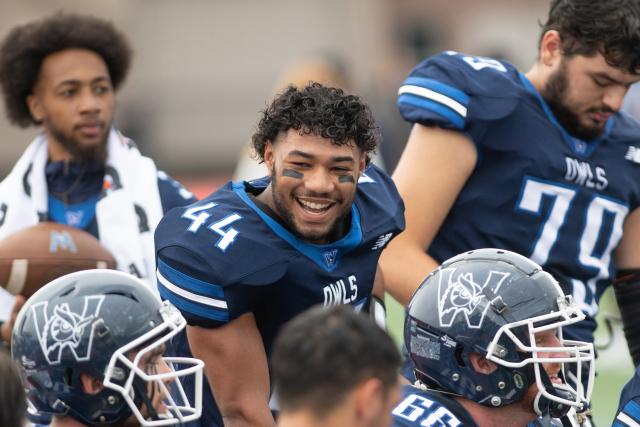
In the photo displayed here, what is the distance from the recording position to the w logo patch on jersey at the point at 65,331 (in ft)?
10.9

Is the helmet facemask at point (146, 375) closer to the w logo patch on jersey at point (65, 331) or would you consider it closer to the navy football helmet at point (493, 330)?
the w logo patch on jersey at point (65, 331)

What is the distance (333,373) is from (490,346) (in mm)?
1019

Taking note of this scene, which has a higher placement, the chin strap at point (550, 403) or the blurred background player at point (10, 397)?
the blurred background player at point (10, 397)

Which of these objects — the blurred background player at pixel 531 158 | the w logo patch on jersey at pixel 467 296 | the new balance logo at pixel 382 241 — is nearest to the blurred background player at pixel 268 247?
the new balance logo at pixel 382 241

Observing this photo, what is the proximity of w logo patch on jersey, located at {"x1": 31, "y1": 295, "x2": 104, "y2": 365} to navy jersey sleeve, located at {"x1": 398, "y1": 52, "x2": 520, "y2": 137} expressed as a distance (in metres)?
1.65

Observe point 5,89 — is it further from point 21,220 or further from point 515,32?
point 515,32

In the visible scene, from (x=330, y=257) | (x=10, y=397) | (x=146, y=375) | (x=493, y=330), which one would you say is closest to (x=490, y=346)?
(x=493, y=330)

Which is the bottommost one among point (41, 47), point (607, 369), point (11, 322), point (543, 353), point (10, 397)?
point (607, 369)

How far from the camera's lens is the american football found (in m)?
4.36

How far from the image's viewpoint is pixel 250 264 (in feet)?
12.5

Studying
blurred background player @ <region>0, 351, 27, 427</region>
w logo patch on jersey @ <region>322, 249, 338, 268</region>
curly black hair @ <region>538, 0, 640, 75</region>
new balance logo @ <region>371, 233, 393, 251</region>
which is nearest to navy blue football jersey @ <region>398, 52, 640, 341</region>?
curly black hair @ <region>538, 0, 640, 75</region>

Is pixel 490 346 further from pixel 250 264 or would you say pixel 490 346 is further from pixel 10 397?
pixel 10 397

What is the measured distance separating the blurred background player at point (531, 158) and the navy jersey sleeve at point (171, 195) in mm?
945

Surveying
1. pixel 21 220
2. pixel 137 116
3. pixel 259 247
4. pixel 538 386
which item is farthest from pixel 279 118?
pixel 137 116
